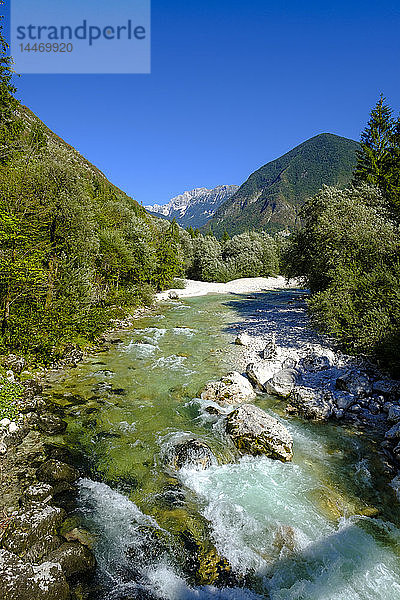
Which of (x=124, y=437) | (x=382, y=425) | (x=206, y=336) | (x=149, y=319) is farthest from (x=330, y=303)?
(x=149, y=319)

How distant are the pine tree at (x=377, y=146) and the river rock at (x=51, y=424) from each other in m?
36.4

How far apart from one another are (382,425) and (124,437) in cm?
877

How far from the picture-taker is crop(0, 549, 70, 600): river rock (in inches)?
199

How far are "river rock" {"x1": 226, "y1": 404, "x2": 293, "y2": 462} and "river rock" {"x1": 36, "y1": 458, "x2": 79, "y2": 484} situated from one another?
4.70 meters

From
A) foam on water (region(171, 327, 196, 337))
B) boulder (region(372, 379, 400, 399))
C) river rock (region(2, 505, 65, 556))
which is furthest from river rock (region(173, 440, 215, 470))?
foam on water (region(171, 327, 196, 337))

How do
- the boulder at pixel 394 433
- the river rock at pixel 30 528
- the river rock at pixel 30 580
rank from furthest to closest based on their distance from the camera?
the boulder at pixel 394 433
the river rock at pixel 30 528
the river rock at pixel 30 580

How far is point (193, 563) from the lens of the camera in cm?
607

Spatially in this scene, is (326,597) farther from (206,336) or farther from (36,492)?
(206,336)

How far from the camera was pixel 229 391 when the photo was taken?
12.8 m

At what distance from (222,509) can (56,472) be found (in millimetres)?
4333

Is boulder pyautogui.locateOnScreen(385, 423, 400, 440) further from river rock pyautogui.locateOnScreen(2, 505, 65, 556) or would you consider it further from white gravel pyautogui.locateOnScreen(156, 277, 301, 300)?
white gravel pyautogui.locateOnScreen(156, 277, 301, 300)

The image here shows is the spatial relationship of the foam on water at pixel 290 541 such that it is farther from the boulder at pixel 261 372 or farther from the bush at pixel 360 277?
the bush at pixel 360 277

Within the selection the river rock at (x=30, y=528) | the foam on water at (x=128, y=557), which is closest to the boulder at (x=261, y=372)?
the foam on water at (x=128, y=557)

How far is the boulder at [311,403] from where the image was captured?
1141cm
